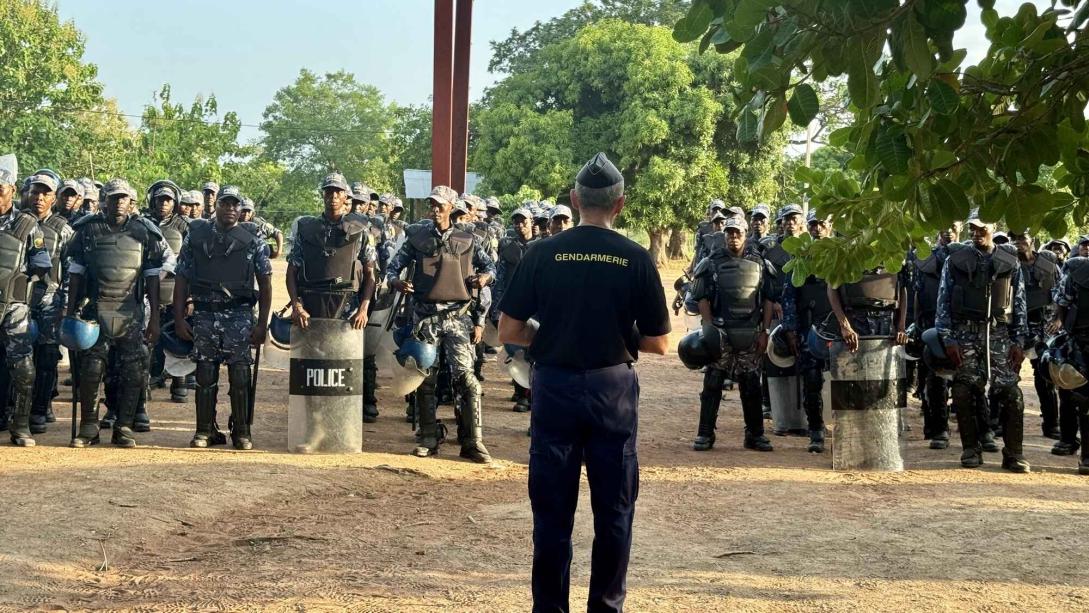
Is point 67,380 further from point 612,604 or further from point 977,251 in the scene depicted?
point 612,604

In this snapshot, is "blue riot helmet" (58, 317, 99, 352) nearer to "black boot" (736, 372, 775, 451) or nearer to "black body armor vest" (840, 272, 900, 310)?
"black boot" (736, 372, 775, 451)

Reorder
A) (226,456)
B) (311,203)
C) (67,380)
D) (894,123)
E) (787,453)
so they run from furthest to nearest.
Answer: (311,203)
(67,380)
(787,453)
(226,456)
(894,123)

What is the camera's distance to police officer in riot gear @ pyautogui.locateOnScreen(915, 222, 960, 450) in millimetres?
12153

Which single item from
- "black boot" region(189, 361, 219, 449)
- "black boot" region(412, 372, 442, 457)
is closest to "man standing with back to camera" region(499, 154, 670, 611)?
"black boot" region(412, 372, 442, 457)

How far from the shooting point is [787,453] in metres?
11.7

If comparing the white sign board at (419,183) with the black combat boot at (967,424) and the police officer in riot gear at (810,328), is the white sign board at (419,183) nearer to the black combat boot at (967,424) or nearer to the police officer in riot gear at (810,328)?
the police officer in riot gear at (810,328)

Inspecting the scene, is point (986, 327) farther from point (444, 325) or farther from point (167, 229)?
point (167, 229)

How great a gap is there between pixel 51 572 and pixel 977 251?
7.38 meters

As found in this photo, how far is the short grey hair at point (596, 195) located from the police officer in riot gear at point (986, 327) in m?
5.97

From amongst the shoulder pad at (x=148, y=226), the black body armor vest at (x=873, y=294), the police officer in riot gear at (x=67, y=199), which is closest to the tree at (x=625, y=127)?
the police officer in riot gear at (x=67, y=199)

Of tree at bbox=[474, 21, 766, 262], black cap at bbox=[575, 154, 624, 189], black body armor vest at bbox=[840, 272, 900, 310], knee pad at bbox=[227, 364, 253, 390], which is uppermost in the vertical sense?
tree at bbox=[474, 21, 766, 262]

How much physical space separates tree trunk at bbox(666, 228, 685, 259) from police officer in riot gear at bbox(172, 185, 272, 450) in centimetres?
3759

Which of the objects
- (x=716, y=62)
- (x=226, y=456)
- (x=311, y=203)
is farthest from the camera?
(x=311, y=203)

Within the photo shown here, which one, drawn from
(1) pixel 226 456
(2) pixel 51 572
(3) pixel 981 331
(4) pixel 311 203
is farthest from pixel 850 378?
(4) pixel 311 203
